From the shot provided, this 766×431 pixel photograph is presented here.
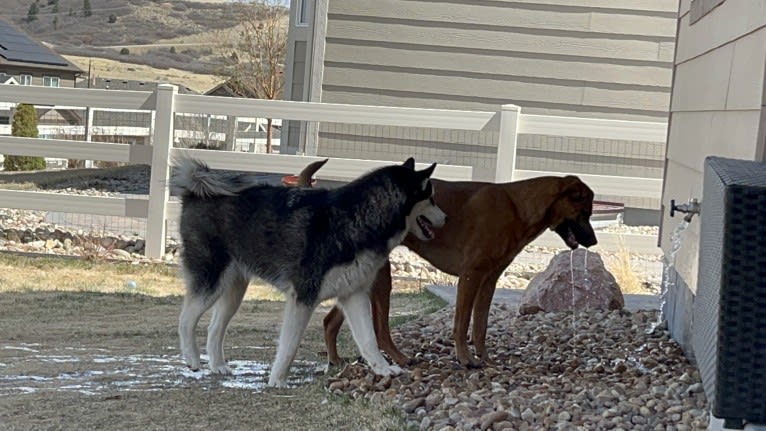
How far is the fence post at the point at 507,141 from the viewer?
10812 millimetres

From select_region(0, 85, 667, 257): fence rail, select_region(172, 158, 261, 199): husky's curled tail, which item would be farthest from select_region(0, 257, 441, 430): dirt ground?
select_region(0, 85, 667, 257): fence rail

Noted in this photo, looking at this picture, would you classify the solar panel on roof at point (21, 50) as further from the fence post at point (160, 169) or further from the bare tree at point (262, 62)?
the fence post at point (160, 169)

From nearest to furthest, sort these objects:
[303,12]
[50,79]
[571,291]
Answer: [571,291] < [303,12] < [50,79]

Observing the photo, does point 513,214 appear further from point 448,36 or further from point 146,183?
point 146,183

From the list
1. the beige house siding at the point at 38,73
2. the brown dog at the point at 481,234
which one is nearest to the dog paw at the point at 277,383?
the brown dog at the point at 481,234

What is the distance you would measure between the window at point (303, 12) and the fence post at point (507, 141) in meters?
5.10

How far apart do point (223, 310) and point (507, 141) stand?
16.8 ft

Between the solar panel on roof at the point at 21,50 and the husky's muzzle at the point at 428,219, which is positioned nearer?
the husky's muzzle at the point at 428,219

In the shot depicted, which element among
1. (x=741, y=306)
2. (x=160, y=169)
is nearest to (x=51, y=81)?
(x=160, y=169)

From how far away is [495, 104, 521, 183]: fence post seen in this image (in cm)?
1081

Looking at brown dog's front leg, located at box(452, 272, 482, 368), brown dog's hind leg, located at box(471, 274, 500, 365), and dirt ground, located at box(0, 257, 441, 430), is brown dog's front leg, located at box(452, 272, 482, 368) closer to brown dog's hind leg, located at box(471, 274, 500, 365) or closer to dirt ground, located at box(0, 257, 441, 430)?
brown dog's hind leg, located at box(471, 274, 500, 365)

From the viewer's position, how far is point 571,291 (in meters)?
8.07

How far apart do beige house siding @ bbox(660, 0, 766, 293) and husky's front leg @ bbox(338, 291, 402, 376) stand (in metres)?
1.62

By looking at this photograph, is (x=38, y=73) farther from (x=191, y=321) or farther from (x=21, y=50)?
(x=191, y=321)
